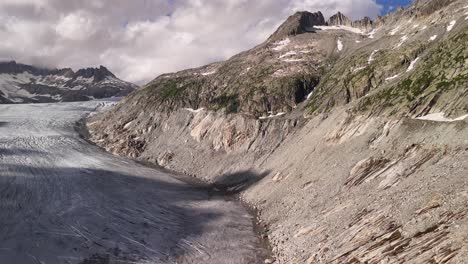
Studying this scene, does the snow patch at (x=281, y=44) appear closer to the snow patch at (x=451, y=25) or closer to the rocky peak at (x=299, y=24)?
the rocky peak at (x=299, y=24)

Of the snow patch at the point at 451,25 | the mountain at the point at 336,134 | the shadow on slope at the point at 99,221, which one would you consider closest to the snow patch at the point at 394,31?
the mountain at the point at 336,134

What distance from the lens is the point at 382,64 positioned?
65250 millimetres

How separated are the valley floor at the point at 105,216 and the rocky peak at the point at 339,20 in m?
87.4

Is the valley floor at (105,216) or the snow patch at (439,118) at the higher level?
the snow patch at (439,118)

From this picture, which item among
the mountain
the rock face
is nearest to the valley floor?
the mountain

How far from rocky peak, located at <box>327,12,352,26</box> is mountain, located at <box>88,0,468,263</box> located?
15319mm

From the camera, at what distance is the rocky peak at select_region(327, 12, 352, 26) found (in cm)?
12772

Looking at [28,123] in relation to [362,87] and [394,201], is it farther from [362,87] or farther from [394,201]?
[394,201]

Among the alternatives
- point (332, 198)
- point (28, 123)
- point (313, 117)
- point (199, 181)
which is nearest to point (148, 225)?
point (332, 198)

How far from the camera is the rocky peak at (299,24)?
121131 mm

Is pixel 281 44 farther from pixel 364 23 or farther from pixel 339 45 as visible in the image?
pixel 364 23

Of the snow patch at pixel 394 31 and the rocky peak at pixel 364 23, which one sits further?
the rocky peak at pixel 364 23

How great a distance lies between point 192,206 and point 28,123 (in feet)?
209

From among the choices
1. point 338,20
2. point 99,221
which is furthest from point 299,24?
point 99,221
